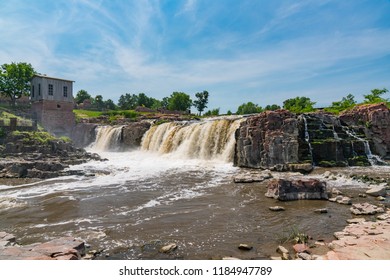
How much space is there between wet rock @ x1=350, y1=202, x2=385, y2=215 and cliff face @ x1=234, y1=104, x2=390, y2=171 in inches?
319

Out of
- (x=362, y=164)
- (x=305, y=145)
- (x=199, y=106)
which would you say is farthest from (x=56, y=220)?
(x=199, y=106)

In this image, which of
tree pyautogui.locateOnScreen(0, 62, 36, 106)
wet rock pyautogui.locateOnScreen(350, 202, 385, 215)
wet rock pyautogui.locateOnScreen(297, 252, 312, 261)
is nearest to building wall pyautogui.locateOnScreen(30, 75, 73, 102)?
tree pyautogui.locateOnScreen(0, 62, 36, 106)

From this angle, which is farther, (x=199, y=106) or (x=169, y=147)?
(x=199, y=106)

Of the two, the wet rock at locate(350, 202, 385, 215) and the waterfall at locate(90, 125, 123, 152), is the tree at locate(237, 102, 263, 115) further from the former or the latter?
the wet rock at locate(350, 202, 385, 215)

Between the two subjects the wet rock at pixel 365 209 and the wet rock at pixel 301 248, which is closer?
the wet rock at pixel 301 248

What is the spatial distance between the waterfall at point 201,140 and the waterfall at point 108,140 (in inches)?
313

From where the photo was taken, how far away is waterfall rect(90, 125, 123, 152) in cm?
3631

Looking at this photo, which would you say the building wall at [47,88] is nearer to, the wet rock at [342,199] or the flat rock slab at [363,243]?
the wet rock at [342,199]

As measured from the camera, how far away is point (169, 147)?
91.6 ft

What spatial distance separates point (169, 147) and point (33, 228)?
19547 millimetres

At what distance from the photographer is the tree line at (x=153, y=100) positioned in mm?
35656

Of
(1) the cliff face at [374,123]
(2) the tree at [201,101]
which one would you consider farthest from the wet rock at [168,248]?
(2) the tree at [201,101]

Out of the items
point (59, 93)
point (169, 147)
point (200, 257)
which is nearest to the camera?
point (200, 257)

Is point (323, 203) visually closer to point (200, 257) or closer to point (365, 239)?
point (365, 239)
